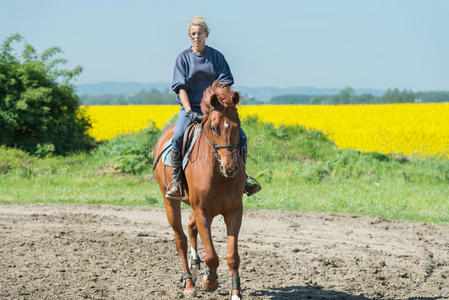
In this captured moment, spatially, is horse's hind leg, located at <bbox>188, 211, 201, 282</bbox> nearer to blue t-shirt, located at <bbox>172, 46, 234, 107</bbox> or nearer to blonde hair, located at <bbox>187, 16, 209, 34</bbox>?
blue t-shirt, located at <bbox>172, 46, 234, 107</bbox>

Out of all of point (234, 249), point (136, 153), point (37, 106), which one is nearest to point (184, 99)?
point (234, 249)

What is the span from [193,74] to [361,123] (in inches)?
1101

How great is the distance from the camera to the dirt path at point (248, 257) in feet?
22.0

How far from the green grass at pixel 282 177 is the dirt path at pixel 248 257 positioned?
1454mm

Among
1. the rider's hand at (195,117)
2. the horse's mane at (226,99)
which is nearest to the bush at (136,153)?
the rider's hand at (195,117)

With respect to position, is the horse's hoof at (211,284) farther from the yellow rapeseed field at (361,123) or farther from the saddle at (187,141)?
the yellow rapeseed field at (361,123)

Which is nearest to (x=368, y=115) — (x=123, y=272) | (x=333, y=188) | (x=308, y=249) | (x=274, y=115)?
(x=274, y=115)

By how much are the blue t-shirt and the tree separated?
648 inches

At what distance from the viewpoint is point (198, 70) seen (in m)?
6.43

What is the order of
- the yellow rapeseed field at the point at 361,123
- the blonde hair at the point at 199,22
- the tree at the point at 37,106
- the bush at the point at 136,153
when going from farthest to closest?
1. the yellow rapeseed field at the point at 361,123
2. the tree at the point at 37,106
3. the bush at the point at 136,153
4. the blonde hair at the point at 199,22

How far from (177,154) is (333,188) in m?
9.66

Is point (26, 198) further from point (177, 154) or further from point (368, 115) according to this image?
point (368, 115)

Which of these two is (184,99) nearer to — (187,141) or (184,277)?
(187,141)

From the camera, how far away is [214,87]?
18.8ft
